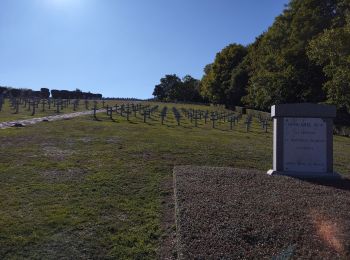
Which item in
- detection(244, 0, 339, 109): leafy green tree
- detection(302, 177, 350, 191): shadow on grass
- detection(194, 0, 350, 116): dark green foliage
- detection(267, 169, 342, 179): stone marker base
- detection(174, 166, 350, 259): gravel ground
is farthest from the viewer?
detection(244, 0, 339, 109): leafy green tree

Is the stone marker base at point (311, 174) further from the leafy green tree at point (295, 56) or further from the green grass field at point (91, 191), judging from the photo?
the leafy green tree at point (295, 56)

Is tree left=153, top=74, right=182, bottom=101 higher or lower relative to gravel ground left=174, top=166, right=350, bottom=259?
higher

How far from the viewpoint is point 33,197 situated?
9.33 meters

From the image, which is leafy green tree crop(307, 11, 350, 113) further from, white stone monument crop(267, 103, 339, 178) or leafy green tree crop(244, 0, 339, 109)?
white stone monument crop(267, 103, 339, 178)

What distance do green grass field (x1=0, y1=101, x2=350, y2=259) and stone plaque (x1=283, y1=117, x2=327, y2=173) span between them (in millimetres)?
1801

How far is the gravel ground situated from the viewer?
21.9ft

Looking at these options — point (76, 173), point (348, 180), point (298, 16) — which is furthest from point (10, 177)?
point (298, 16)

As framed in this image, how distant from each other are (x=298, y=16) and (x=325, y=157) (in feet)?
103

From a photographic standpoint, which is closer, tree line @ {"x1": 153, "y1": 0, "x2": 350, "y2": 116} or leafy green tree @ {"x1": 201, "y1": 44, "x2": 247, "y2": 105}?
tree line @ {"x1": 153, "y1": 0, "x2": 350, "y2": 116}

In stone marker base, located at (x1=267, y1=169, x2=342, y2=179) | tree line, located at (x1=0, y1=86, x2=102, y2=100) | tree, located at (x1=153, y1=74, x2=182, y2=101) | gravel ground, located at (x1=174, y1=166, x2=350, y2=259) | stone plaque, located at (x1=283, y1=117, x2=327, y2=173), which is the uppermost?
tree, located at (x1=153, y1=74, x2=182, y2=101)

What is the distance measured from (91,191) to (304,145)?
5.25 meters

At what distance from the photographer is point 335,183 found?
443 inches

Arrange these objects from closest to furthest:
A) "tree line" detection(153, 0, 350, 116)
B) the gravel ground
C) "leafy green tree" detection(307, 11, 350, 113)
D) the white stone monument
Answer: the gravel ground, the white stone monument, "leafy green tree" detection(307, 11, 350, 113), "tree line" detection(153, 0, 350, 116)

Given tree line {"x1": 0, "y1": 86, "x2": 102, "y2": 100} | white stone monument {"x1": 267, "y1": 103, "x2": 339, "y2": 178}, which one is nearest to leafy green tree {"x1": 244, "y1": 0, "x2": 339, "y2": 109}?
white stone monument {"x1": 267, "y1": 103, "x2": 339, "y2": 178}
